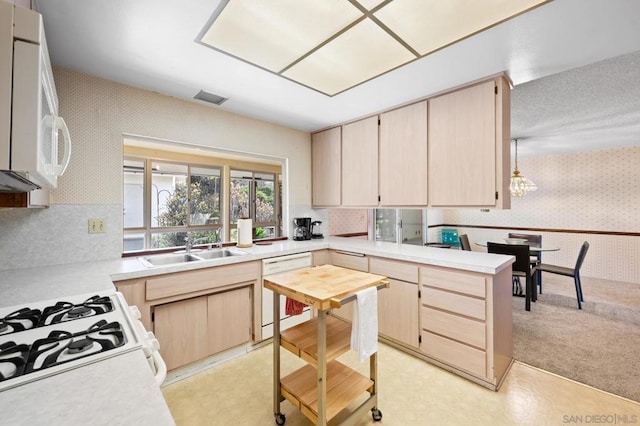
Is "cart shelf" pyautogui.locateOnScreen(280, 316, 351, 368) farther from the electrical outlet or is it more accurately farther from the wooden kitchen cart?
the electrical outlet

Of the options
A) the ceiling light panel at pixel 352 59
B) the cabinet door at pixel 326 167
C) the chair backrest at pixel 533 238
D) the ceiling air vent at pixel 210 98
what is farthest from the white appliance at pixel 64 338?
the chair backrest at pixel 533 238

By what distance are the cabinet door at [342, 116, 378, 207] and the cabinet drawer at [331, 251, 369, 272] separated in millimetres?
643

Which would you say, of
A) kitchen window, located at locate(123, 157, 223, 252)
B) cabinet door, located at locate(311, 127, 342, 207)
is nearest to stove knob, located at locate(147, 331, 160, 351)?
cabinet door, located at locate(311, 127, 342, 207)

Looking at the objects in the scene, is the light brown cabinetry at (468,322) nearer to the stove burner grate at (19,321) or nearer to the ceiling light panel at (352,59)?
the ceiling light panel at (352,59)

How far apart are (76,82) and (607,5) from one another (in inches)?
135

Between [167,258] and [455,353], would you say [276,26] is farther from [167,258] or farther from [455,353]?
[455,353]

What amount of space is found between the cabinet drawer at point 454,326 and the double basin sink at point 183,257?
172cm

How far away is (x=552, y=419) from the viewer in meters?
1.65

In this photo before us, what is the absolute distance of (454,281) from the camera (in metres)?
2.05

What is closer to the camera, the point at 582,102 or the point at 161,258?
the point at 161,258

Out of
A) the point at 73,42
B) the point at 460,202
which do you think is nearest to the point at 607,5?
the point at 460,202

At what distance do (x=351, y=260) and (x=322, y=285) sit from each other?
1341 millimetres

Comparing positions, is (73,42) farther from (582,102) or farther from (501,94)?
(582,102)

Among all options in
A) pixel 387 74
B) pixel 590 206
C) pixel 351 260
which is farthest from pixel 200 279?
pixel 590 206
